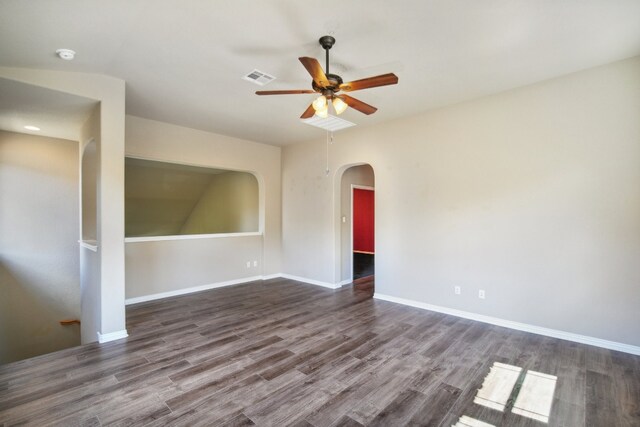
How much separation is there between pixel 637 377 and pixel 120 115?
19.3 ft

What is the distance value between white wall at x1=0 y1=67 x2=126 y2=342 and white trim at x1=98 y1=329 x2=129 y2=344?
1cm

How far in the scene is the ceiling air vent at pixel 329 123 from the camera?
4684 millimetres

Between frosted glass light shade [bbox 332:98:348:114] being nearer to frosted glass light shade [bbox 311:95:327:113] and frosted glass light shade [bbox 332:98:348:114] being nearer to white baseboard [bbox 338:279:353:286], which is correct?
frosted glass light shade [bbox 311:95:327:113]

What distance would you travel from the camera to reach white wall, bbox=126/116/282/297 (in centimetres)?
486

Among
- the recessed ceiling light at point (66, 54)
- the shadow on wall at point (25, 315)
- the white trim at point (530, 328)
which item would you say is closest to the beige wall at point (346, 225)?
the white trim at point (530, 328)

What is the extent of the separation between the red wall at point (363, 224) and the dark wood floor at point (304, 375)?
20.1ft

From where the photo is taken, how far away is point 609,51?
2902 mm

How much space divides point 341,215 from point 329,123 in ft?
6.29

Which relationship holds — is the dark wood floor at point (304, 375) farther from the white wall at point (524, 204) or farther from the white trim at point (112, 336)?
the white wall at point (524, 204)

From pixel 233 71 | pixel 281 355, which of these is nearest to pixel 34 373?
pixel 281 355

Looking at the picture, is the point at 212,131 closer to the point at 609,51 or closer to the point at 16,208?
the point at 16,208

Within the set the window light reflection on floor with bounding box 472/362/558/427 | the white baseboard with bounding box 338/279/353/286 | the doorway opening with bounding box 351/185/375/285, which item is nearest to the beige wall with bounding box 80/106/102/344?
the white baseboard with bounding box 338/279/353/286

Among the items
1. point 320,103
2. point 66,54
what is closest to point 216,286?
point 66,54

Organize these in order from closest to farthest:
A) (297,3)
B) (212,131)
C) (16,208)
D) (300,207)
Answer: (297,3) < (16,208) < (212,131) < (300,207)
